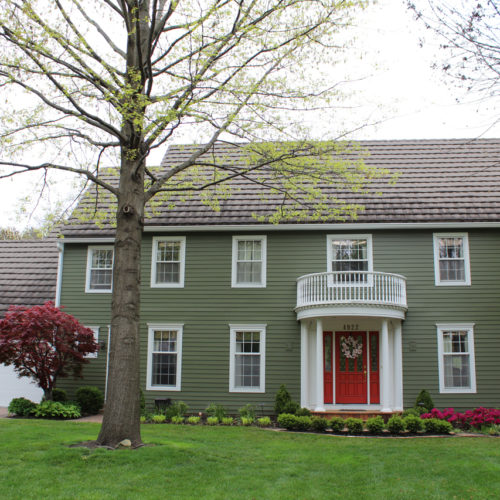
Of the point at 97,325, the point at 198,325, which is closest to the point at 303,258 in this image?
the point at 198,325

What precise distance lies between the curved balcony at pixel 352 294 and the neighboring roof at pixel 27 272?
8857 millimetres

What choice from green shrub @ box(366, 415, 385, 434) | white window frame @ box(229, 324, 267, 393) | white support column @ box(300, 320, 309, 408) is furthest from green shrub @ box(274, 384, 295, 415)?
green shrub @ box(366, 415, 385, 434)

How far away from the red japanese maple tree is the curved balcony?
6.37 meters

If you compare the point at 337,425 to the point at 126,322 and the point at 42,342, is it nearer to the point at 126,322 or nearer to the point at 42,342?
the point at 126,322

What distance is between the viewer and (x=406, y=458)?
9828 mm

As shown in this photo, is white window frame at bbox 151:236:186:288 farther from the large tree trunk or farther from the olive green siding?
the large tree trunk

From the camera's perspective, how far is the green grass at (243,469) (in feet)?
24.8

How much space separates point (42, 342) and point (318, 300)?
7.71 metres

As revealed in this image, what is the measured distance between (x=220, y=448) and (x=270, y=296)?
7.23m

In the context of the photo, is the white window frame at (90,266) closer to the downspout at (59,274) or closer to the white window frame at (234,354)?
the downspout at (59,274)

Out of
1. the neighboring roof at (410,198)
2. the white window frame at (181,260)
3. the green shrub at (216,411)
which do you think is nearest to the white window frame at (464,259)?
the neighboring roof at (410,198)

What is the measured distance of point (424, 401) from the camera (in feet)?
50.8

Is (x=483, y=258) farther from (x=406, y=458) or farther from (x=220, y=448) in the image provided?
(x=220, y=448)

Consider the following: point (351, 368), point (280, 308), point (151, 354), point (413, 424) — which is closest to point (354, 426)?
point (413, 424)
